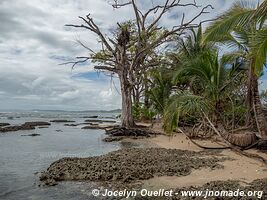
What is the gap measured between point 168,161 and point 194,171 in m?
1.25

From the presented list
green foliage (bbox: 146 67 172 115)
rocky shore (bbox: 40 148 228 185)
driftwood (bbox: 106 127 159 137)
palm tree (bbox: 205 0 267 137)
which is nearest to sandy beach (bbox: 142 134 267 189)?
rocky shore (bbox: 40 148 228 185)

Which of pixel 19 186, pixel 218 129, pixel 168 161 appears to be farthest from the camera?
pixel 218 129

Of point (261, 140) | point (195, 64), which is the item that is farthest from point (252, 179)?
point (195, 64)

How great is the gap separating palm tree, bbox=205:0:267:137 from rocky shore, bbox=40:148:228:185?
8.62ft

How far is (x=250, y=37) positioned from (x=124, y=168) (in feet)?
16.7

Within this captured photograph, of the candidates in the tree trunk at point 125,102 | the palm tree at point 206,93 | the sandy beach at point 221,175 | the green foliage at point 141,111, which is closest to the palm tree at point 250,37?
the palm tree at point 206,93

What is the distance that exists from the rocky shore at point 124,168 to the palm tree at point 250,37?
2.63m

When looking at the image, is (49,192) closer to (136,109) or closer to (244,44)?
(244,44)

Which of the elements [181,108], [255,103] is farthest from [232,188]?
[255,103]

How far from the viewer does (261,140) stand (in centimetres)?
996

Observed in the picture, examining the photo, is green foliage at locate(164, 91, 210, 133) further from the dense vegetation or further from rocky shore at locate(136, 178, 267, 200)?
rocky shore at locate(136, 178, 267, 200)

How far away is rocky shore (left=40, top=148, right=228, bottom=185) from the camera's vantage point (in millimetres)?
7031

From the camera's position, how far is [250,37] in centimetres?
928

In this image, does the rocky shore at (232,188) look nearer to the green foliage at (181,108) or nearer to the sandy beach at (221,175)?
the sandy beach at (221,175)
